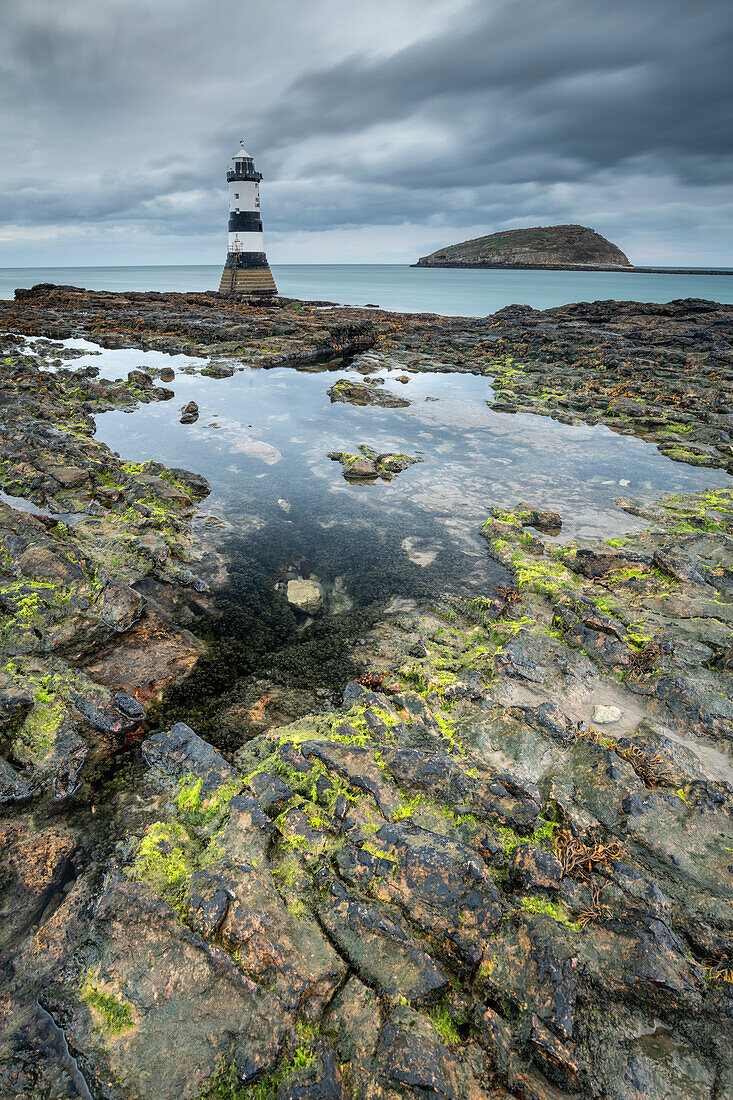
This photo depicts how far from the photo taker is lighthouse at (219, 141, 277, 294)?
2108 inches

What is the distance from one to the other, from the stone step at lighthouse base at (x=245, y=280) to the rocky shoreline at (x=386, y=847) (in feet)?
199

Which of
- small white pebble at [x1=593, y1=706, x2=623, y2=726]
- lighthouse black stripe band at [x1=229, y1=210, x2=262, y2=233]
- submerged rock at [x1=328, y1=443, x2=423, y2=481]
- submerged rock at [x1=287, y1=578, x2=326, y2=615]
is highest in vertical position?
lighthouse black stripe band at [x1=229, y1=210, x2=262, y2=233]

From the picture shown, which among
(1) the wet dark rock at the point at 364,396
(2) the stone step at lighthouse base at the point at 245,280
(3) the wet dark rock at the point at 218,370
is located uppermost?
(2) the stone step at lighthouse base at the point at 245,280

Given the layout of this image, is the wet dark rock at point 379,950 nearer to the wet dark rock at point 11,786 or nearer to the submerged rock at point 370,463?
the wet dark rock at point 11,786

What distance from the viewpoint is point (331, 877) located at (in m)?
3.77

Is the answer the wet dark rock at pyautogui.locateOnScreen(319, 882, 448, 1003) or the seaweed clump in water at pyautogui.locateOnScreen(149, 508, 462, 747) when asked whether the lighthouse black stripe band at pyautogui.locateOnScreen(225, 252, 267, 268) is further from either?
the wet dark rock at pyautogui.locateOnScreen(319, 882, 448, 1003)

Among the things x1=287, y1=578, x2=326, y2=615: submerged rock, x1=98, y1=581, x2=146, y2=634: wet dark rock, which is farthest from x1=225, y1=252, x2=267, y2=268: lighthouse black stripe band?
x1=98, y1=581, x2=146, y2=634: wet dark rock

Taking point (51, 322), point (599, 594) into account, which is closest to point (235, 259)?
point (51, 322)

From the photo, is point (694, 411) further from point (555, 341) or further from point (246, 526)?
point (246, 526)

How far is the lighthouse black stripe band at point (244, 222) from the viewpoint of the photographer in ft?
182

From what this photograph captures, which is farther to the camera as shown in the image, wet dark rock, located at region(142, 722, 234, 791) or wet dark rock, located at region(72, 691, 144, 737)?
wet dark rock, located at region(72, 691, 144, 737)

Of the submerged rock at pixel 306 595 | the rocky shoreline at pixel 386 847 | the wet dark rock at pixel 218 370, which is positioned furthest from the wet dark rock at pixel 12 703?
the wet dark rock at pixel 218 370

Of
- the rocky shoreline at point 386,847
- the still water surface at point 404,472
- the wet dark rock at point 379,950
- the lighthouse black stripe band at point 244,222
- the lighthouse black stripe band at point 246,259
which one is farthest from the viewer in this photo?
the lighthouse black stripe band at point 246,259

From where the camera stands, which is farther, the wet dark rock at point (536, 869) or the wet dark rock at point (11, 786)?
the wet dark rock at point (11, 786)
